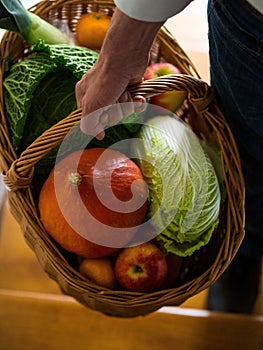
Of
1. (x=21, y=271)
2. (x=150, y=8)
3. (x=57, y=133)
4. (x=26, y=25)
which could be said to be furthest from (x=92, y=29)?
(x=21, y=271)

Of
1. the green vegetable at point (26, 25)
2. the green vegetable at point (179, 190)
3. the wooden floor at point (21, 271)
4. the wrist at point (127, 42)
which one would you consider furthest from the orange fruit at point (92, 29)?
the wooden floor at point (21, 271)

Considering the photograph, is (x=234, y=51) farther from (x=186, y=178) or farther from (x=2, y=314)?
(x=2, y=314)

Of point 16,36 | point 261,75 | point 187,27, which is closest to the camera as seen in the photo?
point 261,75

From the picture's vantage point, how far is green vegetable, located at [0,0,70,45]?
0.88 metres

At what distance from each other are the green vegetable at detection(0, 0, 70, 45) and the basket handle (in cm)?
25

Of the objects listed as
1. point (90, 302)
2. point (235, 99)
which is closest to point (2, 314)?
point (90, 302)

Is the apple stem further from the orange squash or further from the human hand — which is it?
the human hand

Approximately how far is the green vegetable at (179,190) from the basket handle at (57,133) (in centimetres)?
10

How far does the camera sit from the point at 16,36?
961mm

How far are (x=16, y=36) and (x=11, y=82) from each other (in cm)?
11

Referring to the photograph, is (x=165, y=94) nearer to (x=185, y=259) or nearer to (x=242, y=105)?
(x=242, y=105)

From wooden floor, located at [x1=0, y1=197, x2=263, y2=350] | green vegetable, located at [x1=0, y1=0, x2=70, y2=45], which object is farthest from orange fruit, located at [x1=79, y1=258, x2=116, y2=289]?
green vegetable, located at [x1=0, y1=0, x2=70, y2=45]

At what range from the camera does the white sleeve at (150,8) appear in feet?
1.83

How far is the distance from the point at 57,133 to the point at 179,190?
0.73ft
